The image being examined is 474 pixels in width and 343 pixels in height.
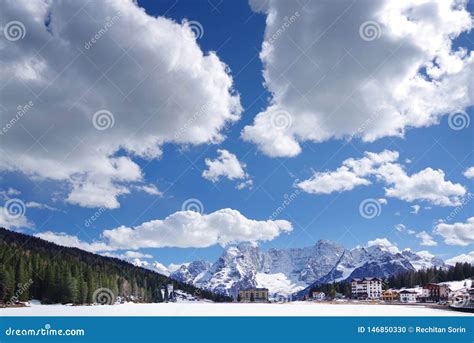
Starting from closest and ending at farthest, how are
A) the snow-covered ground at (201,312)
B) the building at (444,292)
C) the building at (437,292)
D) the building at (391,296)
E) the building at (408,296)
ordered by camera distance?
the snow-covered ground at (201,312)
the building at (444,292)
the building at (437,292)
the building at (408,296)
the building at (391,296)

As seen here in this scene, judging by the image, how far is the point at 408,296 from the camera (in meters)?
169

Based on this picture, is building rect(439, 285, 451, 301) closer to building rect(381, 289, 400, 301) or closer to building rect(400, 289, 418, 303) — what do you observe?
building rect(400, 289, 418, 303)

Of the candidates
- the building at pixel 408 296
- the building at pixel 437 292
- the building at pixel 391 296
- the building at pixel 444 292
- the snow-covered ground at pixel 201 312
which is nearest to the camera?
the snow-covered ground at pixel 201 312

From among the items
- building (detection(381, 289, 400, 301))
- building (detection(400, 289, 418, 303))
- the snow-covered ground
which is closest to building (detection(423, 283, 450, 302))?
building (detection(400, 289, 418, 303))

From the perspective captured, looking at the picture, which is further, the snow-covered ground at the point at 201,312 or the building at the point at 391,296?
the building at the point at 391,296

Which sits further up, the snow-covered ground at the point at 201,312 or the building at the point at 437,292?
the building at the point at 437,292

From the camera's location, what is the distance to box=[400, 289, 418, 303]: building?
A: 165 meters

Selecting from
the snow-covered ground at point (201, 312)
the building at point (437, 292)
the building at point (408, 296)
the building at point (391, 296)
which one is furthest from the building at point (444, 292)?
the snow-covered ground at point (201, 312)

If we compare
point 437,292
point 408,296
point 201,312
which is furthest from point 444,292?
point 201,312

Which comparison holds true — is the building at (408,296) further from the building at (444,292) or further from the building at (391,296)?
the building at (391,296)

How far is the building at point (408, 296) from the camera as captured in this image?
16489cm
